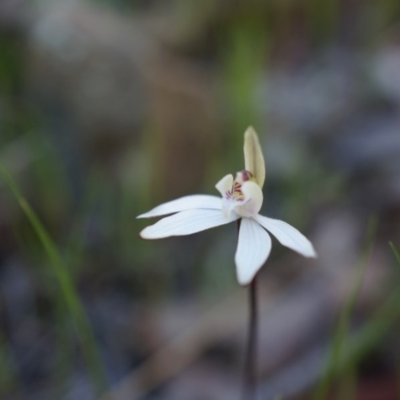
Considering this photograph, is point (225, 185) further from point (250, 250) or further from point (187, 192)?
point (187, 192)

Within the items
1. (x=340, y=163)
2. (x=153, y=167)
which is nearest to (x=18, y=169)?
(x=153, y=167)

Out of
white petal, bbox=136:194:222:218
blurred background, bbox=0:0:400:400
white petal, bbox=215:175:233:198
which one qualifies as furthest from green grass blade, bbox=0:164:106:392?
white petal, bbox=215:175:233:198

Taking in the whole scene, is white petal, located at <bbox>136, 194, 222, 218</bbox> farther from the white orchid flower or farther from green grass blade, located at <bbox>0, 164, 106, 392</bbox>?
green grass blade, located at <bbox>0, 164, 106, 392</bbox>

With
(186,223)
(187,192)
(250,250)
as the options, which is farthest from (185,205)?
(187,192)

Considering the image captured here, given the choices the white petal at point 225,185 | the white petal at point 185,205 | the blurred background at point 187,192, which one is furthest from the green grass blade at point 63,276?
the white petal at point 225,185

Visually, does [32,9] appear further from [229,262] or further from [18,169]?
[229,262]

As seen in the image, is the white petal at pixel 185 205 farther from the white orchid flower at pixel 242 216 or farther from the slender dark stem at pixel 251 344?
the slender dark stem at pixel 251 344
